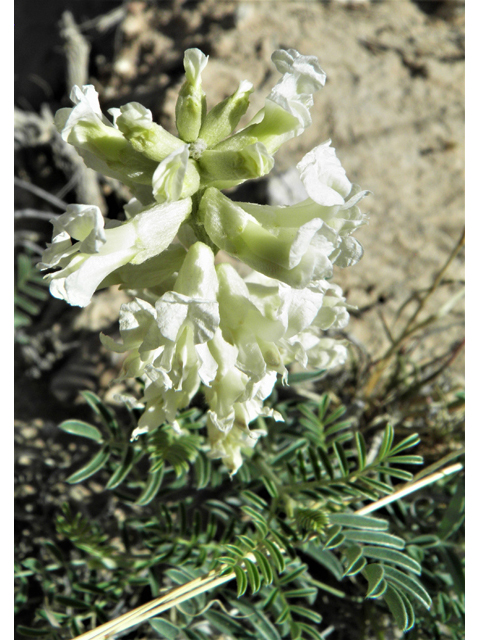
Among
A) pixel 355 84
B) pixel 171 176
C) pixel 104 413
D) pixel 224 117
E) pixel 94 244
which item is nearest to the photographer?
pixel 94 244

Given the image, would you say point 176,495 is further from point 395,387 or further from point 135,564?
point 395,387

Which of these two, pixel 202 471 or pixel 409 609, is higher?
pixel 409 609

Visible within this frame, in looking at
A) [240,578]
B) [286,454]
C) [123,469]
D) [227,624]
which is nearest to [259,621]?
[227,624]

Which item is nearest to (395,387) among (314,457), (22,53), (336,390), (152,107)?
(336,390)

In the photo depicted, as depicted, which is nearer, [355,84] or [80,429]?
[80,429]

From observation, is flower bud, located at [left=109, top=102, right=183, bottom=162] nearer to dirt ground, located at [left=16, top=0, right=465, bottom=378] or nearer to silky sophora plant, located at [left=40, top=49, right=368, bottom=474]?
silky sophora plant, located at [left=40, top=49, right=368, bottom=474]

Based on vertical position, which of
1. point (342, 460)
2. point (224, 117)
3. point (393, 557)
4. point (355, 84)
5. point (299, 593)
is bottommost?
point (299, 593)

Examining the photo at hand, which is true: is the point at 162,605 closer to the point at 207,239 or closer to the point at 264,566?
the point at 264,566
